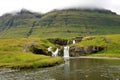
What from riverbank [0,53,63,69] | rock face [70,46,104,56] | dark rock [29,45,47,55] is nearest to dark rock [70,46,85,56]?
rock face [70,46,104,56]

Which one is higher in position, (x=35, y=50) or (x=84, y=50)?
(x=35, y=50)

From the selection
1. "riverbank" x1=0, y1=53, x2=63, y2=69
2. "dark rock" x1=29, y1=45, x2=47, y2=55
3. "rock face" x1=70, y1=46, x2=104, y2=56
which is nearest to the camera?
"riverbank" x1=0, y1=53, x2=63, y2=69

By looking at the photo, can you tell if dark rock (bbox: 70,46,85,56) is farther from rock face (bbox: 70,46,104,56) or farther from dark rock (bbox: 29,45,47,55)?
dark rock (bbox: 29,45,47,55)

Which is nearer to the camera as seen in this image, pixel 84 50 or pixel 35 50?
pixel 35 50

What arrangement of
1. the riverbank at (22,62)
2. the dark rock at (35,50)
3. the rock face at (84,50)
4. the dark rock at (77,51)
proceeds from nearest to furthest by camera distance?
the riverbank at (22,62), the dark rock at (35,50), the dark rock at (77,51), the rock face at (84,50)

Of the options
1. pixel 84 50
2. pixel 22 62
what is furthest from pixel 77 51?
pixel 22 62

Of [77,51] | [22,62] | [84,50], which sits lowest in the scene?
[77,51]

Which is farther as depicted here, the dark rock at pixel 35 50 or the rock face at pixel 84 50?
the rock face at pixel 84 50

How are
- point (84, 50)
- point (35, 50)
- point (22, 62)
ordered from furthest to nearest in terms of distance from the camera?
point (84, 50)
point (35, 50)
point (22, 62)

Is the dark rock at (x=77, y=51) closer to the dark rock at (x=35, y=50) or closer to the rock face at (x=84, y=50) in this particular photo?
the rock face at (x=84, y=50)

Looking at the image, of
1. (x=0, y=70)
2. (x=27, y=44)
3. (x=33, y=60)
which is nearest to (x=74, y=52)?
(x=27, y=44)

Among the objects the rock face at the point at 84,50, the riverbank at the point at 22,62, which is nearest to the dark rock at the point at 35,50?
the rock face at the point at 84,50

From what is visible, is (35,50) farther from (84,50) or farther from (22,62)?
(22,62)

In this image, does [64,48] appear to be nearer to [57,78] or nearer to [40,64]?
[40,64]
